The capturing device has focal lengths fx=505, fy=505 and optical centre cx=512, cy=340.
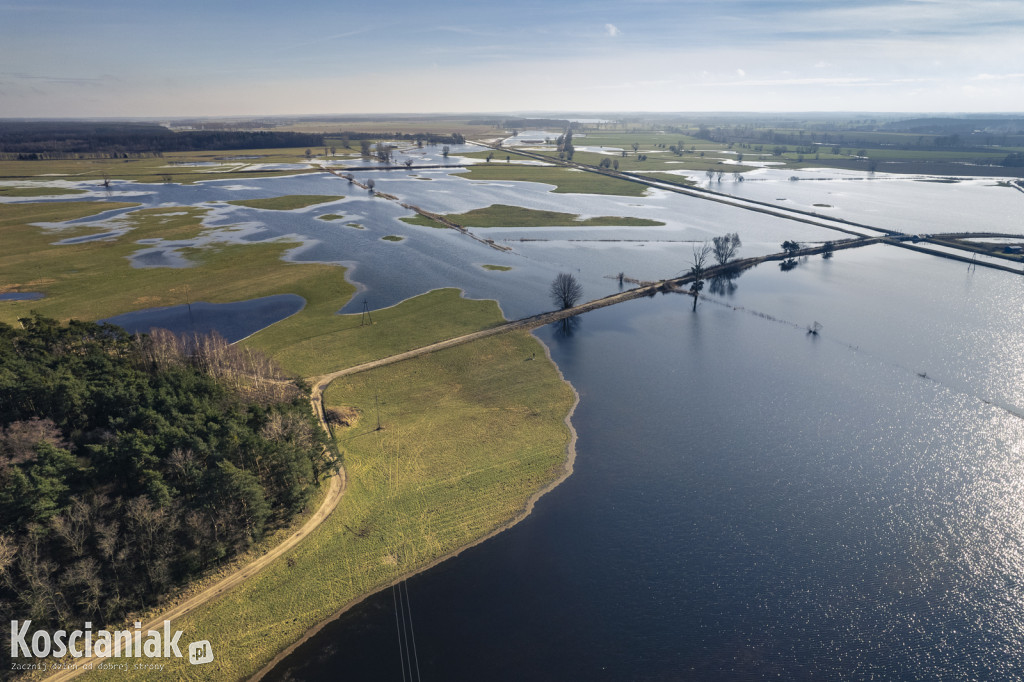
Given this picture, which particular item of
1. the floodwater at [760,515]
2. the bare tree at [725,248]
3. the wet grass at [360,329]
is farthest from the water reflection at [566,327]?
the bare tree at [725,248]

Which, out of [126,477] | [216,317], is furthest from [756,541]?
[216,317]

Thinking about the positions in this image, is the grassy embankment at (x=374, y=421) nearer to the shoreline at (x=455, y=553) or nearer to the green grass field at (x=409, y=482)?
the green grass field at (x=409, y=482)

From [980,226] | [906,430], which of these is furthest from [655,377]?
[980,226]

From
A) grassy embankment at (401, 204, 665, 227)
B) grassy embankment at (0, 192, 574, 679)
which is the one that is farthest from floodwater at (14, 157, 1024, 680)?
grassy embankment at (401, 204, 665, 227)

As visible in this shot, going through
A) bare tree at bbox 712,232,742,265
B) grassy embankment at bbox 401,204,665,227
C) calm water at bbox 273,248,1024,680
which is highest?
grassy embankment at bbox 401,204,665,227

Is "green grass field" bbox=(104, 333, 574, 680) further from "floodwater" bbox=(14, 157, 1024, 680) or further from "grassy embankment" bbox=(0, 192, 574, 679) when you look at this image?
"floodwater" bbox=(14, 157, 1024, 680)
